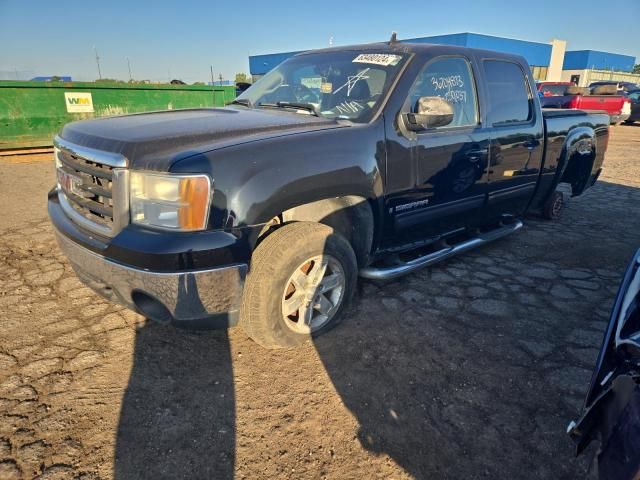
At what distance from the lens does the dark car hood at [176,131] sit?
2203 millimetres

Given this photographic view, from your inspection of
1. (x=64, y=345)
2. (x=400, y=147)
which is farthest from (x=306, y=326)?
(x=64, y=345)

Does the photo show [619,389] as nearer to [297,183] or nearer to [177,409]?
[297,183]

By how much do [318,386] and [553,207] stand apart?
4.50 metres

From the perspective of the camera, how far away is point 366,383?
249cm

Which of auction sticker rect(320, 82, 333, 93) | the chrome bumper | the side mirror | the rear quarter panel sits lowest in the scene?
the chrome bumper

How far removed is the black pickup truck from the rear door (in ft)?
0.06

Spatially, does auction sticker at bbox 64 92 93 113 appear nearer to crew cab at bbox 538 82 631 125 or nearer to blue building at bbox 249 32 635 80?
crew cab at bbox 538 82 631 125

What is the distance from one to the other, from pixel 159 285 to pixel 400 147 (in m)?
1.80

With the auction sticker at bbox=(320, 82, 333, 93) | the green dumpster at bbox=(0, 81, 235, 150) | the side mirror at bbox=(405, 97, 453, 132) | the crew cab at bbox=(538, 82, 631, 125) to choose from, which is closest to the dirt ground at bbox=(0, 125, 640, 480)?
the side mirror at bbox=(405, 97, 453, 132)

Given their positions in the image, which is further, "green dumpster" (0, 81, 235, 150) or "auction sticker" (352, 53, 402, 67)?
"green dumpster" (0, 81, 235, 150)

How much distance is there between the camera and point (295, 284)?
2670 mm

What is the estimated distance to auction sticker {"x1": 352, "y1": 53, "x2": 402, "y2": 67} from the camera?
3.18 m

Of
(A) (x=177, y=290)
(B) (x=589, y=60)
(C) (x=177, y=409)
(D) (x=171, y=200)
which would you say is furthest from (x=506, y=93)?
(B) (x=589, y=60)

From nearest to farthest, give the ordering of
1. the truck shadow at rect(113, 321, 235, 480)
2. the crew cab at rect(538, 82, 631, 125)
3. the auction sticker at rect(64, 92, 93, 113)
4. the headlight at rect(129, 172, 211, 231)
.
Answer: the truck shadow at rect(113, 321, 235, 480)
the headlight at rect(129, 172, 211, 231)
the auction sticker at rect(64, 92, 93, 113)
the crew cab at rect(538, 82, 631, 125)
